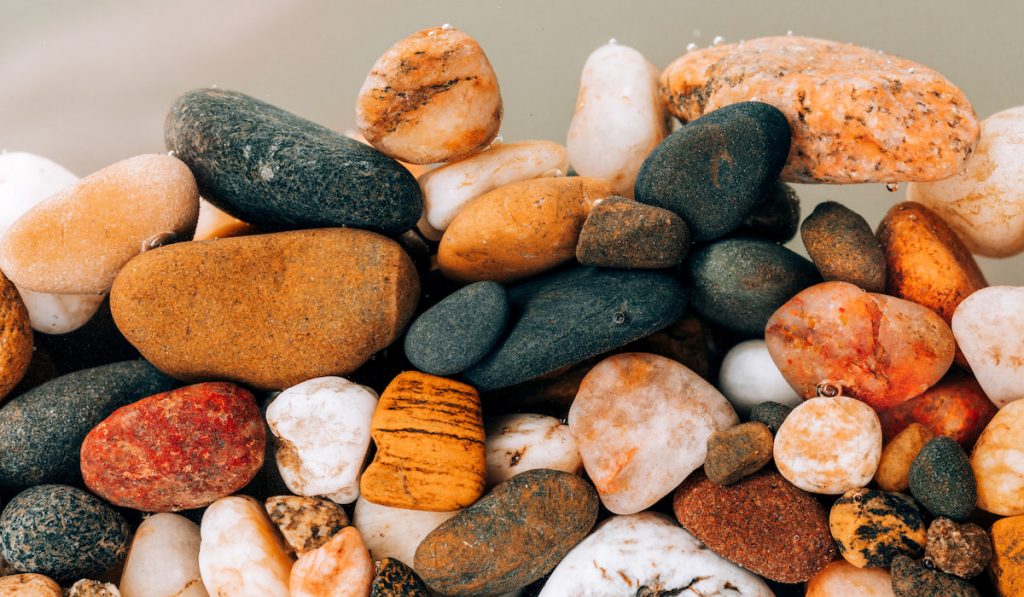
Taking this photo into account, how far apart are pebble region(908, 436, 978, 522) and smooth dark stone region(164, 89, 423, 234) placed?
3.53 ft

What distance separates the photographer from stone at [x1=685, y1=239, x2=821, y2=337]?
1637mm

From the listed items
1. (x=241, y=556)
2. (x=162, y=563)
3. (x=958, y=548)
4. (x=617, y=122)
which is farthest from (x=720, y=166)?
(x=162, y=563)

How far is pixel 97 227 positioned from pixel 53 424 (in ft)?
1.35

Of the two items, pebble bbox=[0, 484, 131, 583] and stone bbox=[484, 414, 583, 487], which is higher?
stone bbox=[484, 414, 583, 487]

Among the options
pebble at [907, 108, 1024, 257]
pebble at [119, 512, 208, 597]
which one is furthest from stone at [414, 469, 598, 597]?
pebble at [907, 108, 1024, 257]

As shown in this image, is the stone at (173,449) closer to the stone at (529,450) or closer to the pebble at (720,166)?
the stone at (529,450)

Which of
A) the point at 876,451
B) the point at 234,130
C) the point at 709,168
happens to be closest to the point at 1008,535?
the point at 876,451

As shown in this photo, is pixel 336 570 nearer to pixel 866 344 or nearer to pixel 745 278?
pixel 745 278

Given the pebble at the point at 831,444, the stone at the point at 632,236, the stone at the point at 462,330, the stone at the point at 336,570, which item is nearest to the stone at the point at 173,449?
the stone at the point at 336,570

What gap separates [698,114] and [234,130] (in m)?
1.02

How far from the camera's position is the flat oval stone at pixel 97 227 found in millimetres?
1663

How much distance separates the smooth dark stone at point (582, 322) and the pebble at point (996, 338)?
52cm

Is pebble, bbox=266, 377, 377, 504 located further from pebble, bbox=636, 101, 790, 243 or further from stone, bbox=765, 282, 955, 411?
stone, bbox=765, 282, 955, 411

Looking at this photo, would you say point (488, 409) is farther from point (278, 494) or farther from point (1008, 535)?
point (1008, 535)
